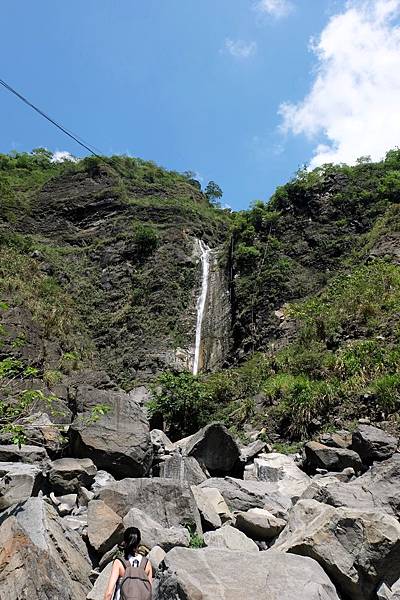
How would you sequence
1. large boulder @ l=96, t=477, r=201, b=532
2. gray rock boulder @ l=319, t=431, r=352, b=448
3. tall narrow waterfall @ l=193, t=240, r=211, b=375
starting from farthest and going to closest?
tall narrow waterfall @ l=193, t=240, r=211, b=375, gray rock boulder @ l=319, t=431, r=352, b=448, large boulder @ l=96, t=477, r=201, b=532

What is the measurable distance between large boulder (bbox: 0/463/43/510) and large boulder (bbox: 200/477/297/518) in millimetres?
2573

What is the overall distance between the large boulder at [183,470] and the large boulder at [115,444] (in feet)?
1.79

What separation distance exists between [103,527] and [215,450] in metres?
4.94

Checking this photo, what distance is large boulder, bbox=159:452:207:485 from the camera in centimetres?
860

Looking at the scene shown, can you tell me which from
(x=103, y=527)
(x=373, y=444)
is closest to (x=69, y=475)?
(x=103, y=527)

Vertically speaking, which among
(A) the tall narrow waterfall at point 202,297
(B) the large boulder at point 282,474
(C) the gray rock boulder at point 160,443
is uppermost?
(A) the tall narrow waterfall at point 202,297

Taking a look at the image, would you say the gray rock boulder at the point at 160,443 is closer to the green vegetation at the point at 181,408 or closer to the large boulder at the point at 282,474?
the large boulder at the point at 282,474

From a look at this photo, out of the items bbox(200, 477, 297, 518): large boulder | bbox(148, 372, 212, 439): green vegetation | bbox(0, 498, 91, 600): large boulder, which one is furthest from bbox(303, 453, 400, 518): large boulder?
bbox(148, 372, 212, 439): green vegetation

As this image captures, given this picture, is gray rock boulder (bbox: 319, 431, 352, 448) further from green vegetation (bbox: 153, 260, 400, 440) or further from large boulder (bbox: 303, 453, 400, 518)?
large boulder (bbox: 303, 453, 400, 518)

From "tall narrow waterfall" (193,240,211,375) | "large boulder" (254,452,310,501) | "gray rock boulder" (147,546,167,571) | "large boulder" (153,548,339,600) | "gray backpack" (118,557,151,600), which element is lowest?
"large boulder" (254,452,310,501)

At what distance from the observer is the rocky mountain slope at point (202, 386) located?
466 centimetres

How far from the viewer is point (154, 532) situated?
5297mm

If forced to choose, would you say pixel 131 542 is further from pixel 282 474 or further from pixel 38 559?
pixel 282 474

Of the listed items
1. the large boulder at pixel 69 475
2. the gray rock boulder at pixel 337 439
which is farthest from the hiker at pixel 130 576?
the gray rock boulder at pixel 337 439
